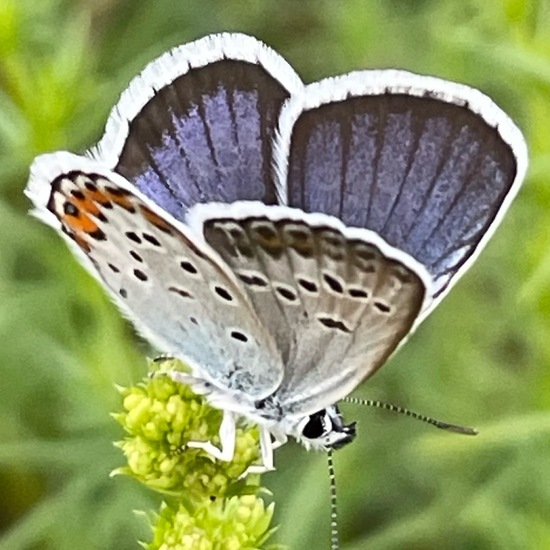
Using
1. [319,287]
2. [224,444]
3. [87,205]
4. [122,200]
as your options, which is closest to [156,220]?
[122,200]

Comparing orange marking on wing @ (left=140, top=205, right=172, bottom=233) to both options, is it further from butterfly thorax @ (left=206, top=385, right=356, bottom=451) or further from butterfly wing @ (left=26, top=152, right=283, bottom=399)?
butterfly thorax @ (left=206, top=385, right=356, bottom=451)

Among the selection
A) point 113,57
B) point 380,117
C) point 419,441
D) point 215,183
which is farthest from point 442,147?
point 113,57

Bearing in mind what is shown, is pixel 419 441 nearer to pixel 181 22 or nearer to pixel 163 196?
pixel 163 196

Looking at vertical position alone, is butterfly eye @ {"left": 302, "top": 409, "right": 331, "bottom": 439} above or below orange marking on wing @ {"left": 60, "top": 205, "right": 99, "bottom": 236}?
below

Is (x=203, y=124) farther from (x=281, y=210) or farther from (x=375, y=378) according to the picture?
(x=375, y=378)

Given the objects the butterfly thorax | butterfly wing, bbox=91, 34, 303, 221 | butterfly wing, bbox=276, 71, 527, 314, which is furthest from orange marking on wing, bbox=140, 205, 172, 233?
the butterfly thorax

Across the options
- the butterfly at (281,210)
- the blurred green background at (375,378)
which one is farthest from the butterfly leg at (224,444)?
the blurred green background at (375,378)
